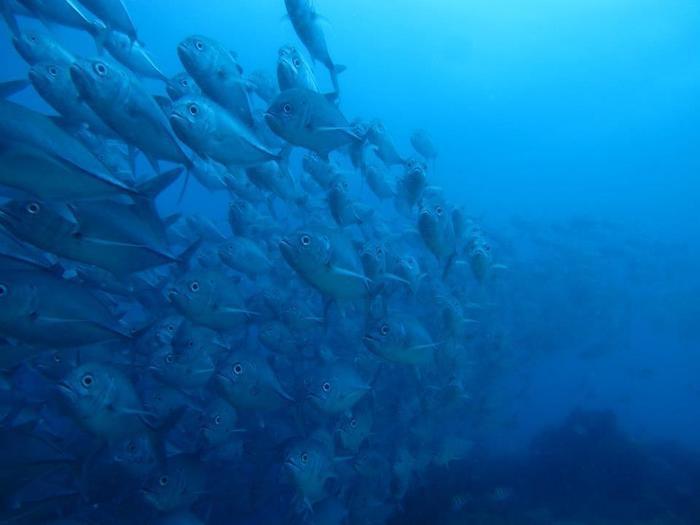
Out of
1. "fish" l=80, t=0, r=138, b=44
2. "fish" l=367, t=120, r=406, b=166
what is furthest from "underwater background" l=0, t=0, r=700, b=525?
"fish" l=367, t=120, r=406, b=166

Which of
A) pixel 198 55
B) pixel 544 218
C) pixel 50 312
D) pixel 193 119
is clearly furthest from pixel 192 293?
pixel 544 218

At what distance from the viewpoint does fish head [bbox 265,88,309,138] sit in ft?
11.2

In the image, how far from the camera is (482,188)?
82.5 meters

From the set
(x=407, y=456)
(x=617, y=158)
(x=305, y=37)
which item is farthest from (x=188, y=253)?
(x=617, y=158)

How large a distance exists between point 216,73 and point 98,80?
1008 millimetres

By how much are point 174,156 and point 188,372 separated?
8.02ft

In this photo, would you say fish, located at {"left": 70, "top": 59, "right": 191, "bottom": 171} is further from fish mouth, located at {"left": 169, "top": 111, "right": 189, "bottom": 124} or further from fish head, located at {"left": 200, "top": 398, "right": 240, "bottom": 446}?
fish head, located at {"left": 200, "top": 398, "right": 240, "bottom": 446}

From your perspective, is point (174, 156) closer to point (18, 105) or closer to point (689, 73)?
point (18, 105)

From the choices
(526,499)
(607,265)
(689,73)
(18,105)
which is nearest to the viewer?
(18,105)

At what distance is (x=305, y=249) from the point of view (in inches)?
134

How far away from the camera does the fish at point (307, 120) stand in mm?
3441

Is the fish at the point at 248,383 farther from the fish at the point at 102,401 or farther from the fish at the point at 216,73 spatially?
the fish at the point at 216,73

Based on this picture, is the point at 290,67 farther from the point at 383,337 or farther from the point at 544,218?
the point at 544,218

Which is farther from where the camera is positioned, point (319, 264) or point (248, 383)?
point (248, 383)
